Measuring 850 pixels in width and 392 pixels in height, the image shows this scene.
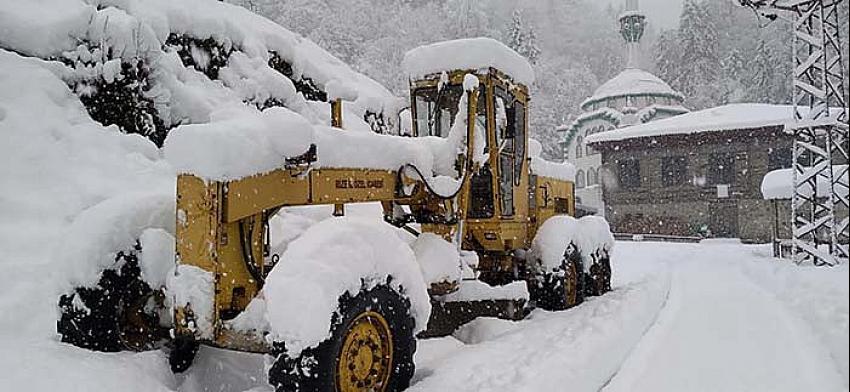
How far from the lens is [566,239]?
840 centimetres

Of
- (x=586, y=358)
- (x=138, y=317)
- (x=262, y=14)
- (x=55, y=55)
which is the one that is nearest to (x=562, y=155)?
(x=262, y=14)

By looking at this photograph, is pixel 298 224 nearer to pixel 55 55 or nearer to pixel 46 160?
pixel 46 160

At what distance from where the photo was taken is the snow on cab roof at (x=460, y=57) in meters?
7.11

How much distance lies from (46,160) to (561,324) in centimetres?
683

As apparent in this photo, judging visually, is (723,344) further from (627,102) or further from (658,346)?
(627,102)

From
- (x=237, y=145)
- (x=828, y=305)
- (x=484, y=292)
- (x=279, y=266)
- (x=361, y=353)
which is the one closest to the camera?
(x=828, y=305)

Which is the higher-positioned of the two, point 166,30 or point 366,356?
point 166,30

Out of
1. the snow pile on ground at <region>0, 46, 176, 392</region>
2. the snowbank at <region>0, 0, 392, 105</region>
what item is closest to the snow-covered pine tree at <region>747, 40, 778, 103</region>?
the snow pile on ground at <region>0, 46, 176, 392</region>

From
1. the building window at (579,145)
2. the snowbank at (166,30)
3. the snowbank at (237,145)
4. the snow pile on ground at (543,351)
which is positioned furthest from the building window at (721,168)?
the building window at (579,145)

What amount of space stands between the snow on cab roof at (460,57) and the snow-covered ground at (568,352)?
261cm

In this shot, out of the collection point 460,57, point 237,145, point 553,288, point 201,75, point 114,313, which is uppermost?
point 201,75

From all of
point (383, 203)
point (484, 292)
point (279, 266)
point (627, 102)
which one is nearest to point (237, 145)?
point (279, 266)

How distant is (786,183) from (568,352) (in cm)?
439

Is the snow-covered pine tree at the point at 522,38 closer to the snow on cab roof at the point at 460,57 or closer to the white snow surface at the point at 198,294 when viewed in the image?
the snow on cab roof at the point at 460,57
